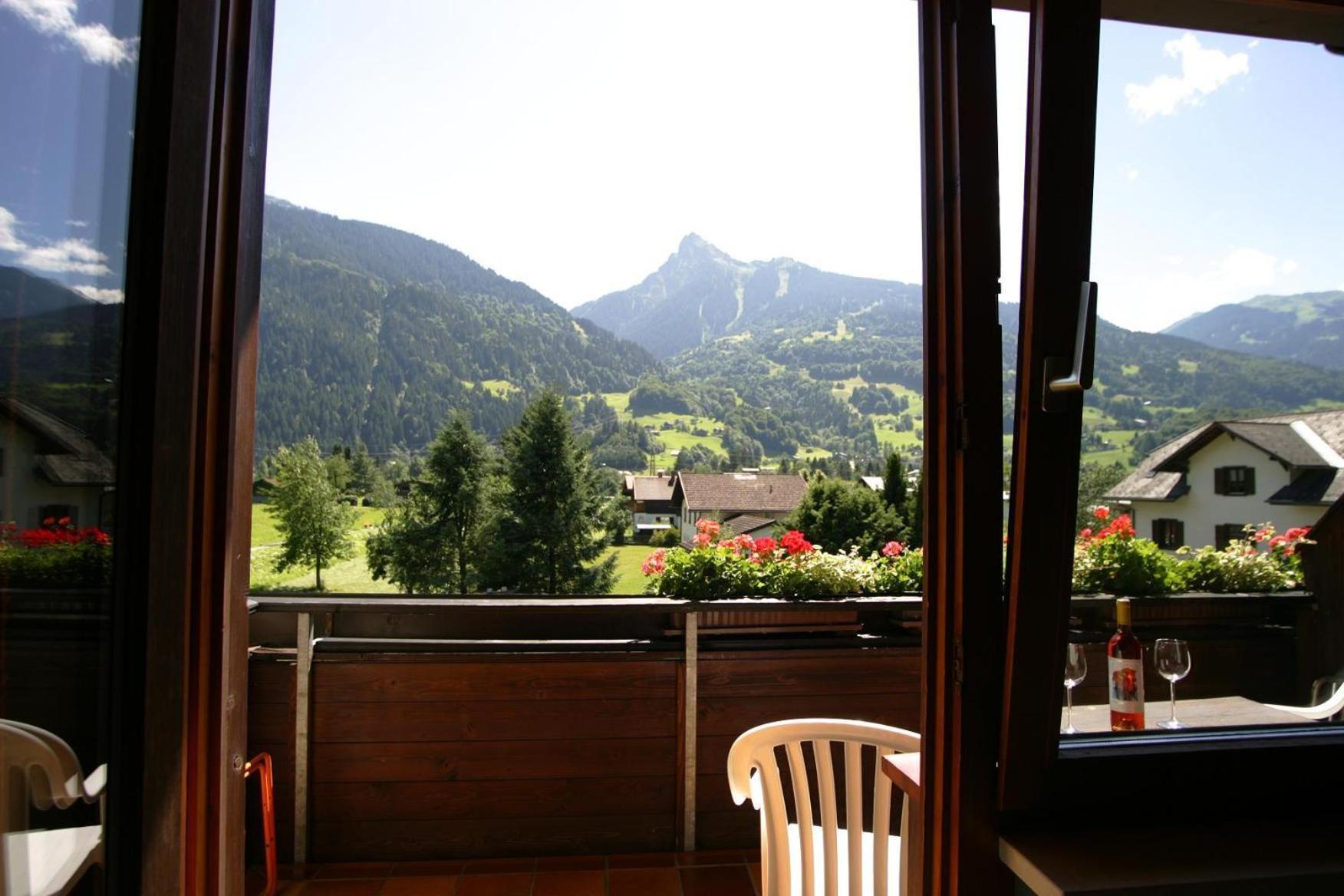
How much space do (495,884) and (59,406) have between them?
2.14 metres

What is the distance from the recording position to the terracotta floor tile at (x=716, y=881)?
239 centimetres

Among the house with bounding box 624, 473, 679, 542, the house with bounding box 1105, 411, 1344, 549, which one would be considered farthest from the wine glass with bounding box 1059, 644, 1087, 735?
the house with bounding box 624, 473, 679, 542

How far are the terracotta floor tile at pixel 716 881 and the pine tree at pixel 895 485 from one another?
310cm

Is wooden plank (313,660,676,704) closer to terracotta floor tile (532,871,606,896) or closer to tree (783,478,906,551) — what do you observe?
terracotta floor tile (532,871,606,896)

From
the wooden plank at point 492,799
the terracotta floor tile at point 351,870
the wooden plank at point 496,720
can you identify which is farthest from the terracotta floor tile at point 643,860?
the terracotta floor tile at point 351,870

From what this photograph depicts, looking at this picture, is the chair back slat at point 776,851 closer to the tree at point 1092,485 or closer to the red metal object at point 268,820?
the tree at point 1092,485

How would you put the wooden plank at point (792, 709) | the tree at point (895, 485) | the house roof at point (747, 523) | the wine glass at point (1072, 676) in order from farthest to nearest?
the tree at point (895, 485) < the house roof at point (747, 523) < the wooden plank at point (792, 709) < the wine glass at point (1072, 676)

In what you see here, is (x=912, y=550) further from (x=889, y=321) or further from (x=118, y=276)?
(x=118, y=276)

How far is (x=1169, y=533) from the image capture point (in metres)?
1.38

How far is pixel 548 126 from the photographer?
5.77 m

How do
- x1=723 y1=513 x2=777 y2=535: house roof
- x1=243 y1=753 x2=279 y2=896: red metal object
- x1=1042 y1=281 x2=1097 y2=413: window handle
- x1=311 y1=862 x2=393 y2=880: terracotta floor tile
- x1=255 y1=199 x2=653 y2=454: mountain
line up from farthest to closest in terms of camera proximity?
x1=255 y1=199 x2=653 y2=454: mountain, x1=723 y1=513 x2=777 y2=535: house roof, x1=311 y1=862 x2=393 y2=880: terracotta floor tile, x1=243 y1=753 x2=279 y2=896: red metal object, x1=1042 y1=281 x2=1097 y2=413: window handle

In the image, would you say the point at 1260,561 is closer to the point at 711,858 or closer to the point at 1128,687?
the point at 1128,687

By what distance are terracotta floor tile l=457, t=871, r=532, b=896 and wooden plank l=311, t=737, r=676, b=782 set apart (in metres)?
0.29

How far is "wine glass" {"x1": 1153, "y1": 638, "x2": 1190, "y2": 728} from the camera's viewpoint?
132cm
